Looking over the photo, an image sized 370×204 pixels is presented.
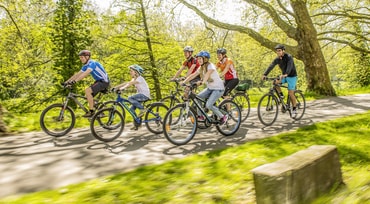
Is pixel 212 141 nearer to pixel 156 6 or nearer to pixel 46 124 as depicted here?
pixel 46 124

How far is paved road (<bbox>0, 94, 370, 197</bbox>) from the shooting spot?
4434mm

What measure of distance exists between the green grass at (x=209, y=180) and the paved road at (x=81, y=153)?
1.17ft

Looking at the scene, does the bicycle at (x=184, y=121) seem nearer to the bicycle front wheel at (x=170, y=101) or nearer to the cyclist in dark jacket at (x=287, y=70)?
the bicycle front wheel at (x=170, y=101)

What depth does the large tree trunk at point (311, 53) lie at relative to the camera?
1595 cm

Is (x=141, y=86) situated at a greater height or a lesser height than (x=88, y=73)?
lesser

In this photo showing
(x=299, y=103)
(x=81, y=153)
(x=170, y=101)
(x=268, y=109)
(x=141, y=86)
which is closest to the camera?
(x=81, y=153)

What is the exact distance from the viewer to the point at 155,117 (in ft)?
24.6

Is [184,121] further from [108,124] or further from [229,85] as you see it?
[229,85]

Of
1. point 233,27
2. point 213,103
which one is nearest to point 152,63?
point 233,27

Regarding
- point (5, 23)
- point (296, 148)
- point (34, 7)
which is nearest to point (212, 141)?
point (296, 148)

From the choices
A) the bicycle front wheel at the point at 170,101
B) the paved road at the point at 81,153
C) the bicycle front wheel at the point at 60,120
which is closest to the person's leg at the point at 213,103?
the paved road at the point at 81,153

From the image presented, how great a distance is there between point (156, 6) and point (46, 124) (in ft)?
33.9

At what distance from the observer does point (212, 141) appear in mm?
6805

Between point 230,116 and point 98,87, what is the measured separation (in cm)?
332
